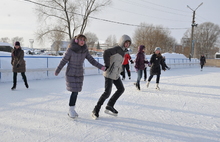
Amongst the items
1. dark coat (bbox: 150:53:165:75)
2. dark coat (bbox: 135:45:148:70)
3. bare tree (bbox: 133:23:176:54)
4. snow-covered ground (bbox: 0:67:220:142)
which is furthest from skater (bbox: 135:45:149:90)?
bare tree (bbox: 133:23:176:54)

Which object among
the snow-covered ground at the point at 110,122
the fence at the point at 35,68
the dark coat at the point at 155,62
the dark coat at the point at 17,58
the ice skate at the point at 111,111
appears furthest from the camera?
the fence at the point at 35,68

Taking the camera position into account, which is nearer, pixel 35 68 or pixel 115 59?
pixel 115 59

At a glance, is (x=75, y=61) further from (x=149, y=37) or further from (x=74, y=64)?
(x=149, y=37)

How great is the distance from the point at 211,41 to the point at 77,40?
6009 centimetres

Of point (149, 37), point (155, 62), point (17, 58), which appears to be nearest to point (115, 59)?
point (155, 62)

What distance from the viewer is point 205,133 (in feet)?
9.27

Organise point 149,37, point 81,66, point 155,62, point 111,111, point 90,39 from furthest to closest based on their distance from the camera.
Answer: point 90,39 → point 149,37 → point 155,62 → point 111,111 → point 81,66

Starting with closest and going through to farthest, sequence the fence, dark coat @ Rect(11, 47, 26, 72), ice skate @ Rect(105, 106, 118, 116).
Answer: ice skate @ Rect(105, 106, 118, 116), dark coat @ Rect(11, 47, 26, 72), the fence

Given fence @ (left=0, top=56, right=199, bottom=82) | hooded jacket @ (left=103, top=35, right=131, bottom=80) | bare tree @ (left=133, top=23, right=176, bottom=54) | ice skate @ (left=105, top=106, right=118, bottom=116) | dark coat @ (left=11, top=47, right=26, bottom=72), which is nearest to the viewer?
hooded jacket @ (left=103, top=35, right=131, bottom=80)

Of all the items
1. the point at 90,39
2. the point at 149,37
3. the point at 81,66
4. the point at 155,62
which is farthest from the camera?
the point at 90,39

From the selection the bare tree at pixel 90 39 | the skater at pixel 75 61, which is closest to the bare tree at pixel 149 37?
the bare tree at pixel 90 39

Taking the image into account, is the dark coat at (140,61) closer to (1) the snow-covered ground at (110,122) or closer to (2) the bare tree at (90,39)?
(1) the snow-covered ground at (110,122)

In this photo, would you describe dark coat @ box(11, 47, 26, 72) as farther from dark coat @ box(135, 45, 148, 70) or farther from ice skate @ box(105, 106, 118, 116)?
dark coat @ box(135, 45, 148, 70)

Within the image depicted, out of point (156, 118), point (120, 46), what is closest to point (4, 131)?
point (120, 46)
